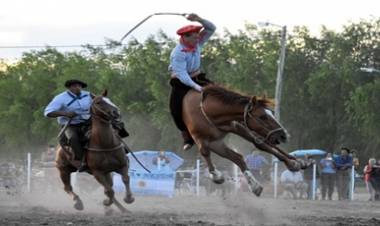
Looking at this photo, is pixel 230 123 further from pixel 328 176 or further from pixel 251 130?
pixel 328 176

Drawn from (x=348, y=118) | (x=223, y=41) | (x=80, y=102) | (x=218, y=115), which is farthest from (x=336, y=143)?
(x=218, y=115)

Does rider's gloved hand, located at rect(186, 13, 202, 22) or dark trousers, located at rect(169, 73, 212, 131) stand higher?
rider's gloved hand, located at rect(186, 13, 202, 22)

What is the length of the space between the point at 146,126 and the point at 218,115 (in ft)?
124

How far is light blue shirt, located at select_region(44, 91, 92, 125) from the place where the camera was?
1520 centimetres

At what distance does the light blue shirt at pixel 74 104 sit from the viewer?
49.9 ft

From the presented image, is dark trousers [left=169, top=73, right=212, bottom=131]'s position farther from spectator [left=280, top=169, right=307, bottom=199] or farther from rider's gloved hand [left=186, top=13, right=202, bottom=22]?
spectator [left=280, top=169, right=307, bottom=199]

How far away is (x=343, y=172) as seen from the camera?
2494cm

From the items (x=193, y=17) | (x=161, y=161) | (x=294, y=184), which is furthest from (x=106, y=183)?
(x=294, y=184)

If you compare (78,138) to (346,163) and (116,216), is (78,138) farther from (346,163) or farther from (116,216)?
(346,163)

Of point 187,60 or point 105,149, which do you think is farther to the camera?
point 105,149

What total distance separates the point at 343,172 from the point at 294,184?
56.4 inches

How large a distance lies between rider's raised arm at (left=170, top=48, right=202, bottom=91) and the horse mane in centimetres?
21

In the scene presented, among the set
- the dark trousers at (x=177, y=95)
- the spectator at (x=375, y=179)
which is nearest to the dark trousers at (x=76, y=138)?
the dark trousers at (x=177, y=95)

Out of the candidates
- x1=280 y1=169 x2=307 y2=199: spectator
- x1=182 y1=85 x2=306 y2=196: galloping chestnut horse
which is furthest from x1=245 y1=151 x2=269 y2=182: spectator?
x1=182 y1=85 x2=306 y2=196: galloping chestnut horse
